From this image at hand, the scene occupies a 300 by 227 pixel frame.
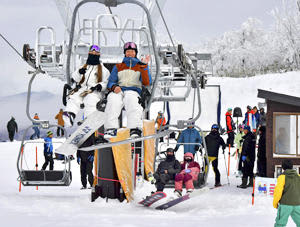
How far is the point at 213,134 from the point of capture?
11117 mm

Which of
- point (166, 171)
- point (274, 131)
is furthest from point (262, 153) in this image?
point (166, 171)

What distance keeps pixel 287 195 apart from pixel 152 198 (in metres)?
3.06

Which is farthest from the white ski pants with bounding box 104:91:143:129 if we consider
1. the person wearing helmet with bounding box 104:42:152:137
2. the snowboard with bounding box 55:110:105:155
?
the snowboard with bounding box 55:110:105:155

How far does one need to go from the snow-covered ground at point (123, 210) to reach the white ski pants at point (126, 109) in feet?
4.78

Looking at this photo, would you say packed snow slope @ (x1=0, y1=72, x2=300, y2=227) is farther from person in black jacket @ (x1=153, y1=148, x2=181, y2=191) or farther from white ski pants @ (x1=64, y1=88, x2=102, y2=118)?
white ski pants @ (x1=64, y1=88, x2=102, y2=118)

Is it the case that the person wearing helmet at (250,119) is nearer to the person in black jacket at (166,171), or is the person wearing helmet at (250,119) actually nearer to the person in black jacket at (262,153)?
the person in black jacket at (262,153)

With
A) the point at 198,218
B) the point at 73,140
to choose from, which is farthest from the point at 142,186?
the point at 73,140

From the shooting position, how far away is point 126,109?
6668 millimetres

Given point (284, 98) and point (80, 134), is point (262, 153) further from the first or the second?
point (80, 134)

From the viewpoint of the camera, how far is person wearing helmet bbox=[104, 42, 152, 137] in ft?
21.8

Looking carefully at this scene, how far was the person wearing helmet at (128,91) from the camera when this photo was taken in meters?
6.63

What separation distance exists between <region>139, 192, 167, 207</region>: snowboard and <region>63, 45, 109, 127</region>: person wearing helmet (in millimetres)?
2276

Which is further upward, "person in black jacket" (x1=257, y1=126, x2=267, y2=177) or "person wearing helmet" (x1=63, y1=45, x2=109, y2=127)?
"person wearing helmet" (x1=63, y1=45, x2=109, y2=127)

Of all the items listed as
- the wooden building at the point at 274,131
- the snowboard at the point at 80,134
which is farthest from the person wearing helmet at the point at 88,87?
the wooden building at the point at 274,131
